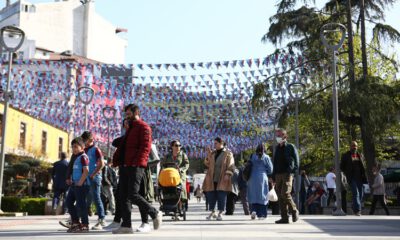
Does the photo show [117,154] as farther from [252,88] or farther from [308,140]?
[308,140]

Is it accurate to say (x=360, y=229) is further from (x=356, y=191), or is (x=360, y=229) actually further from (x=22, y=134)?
(x=22, y=134)

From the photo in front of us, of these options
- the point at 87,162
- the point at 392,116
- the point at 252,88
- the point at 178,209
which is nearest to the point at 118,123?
the point at 252,88

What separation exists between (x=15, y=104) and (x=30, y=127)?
12.8ft

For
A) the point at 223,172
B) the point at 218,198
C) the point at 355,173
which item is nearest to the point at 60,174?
the point at 218,198

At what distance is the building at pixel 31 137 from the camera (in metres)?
33.9

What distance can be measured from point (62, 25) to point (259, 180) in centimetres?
5489

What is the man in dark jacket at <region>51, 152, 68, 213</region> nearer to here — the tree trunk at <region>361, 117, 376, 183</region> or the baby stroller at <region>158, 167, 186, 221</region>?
the baby stroller at <region>158, 167, 186, 221</region>

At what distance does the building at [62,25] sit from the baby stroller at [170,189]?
1924 inches

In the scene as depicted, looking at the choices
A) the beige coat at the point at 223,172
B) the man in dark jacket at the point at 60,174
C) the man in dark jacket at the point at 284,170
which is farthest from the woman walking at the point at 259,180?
the man in dark jacket at the point at 60,174

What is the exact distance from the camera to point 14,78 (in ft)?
103

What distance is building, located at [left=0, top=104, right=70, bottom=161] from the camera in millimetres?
33906

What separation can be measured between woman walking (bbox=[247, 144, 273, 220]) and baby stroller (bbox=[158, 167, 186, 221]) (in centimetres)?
160

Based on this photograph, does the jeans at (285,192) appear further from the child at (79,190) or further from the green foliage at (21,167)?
the green foliage at (21,167)

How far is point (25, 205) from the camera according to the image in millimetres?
19422
